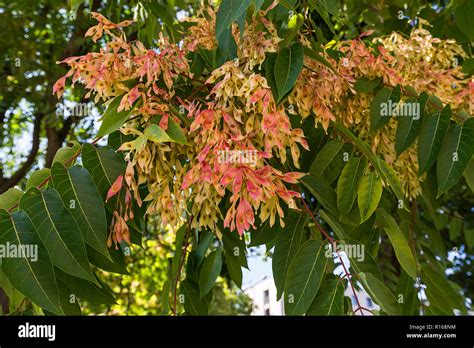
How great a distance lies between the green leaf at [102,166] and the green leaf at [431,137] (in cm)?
81

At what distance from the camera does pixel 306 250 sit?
1.55 meters

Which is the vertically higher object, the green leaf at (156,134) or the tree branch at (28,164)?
the tree branch at (28,164)

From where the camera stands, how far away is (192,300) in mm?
2117

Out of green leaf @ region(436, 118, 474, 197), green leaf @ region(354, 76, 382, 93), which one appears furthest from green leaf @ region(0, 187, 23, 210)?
green leaf @ region(436, 118, 474, 197)

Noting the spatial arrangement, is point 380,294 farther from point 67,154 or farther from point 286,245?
point 67,154

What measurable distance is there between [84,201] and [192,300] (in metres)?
0.78

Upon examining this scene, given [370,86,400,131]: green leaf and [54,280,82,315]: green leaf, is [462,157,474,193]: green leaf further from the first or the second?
[54,280,82,315]: green leaf

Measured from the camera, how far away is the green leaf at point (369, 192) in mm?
1619

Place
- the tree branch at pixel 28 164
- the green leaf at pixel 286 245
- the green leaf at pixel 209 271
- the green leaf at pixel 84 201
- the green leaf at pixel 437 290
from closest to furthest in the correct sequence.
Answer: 1. the green leaf at pixel 84 201
2. the green leaf at pixel 286 245
3. the green leaf at pixel 209 271
4. the green leaf at pixel 437 290
5. the tree branch at pixel 28 164

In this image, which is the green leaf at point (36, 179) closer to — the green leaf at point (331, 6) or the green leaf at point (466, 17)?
the green leaf at point (331, 6)

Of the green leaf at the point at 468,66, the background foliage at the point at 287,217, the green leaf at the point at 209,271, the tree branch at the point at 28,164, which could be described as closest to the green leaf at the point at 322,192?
the background foliage at the point at 287,217

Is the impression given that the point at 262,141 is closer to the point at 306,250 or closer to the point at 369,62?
the point at 306,250
